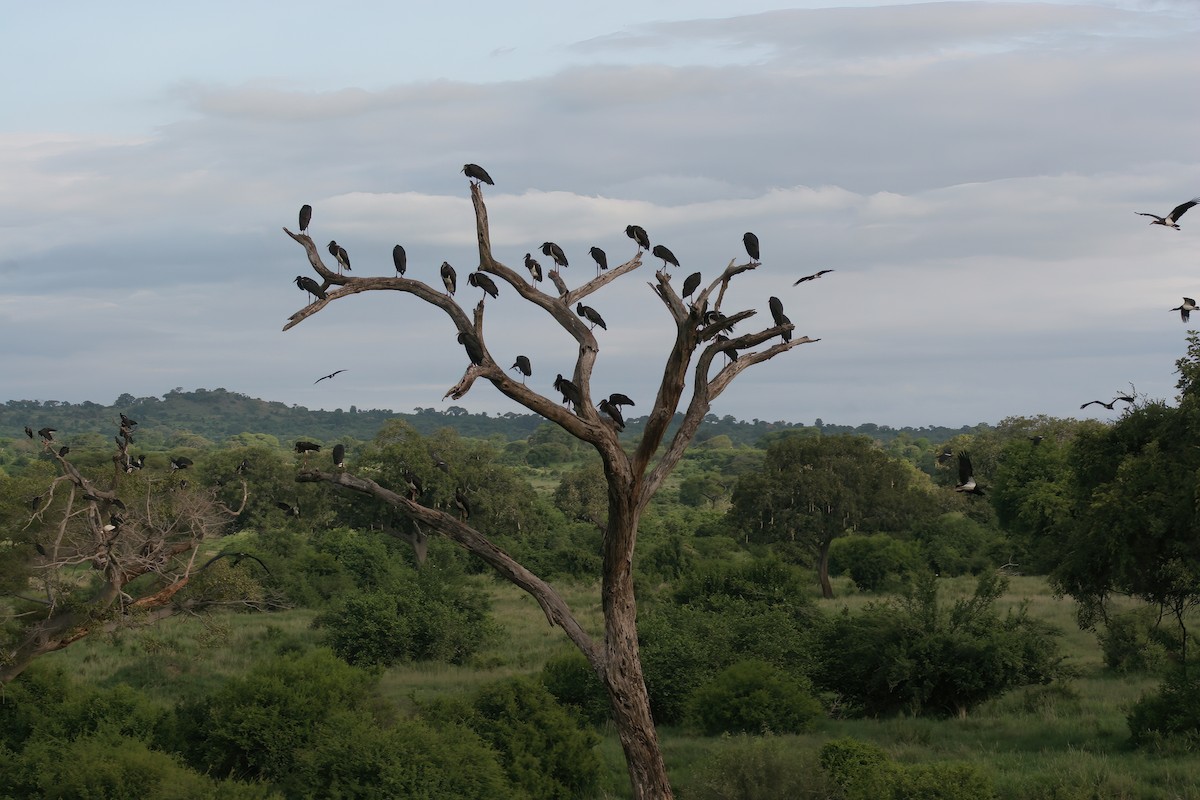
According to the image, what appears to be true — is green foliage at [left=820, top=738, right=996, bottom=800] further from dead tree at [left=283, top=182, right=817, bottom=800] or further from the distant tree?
the distant tree

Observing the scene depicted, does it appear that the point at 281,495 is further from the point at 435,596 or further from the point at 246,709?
the point at 246,709

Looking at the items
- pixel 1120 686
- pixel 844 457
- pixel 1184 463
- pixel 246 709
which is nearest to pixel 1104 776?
pixel 1184 463

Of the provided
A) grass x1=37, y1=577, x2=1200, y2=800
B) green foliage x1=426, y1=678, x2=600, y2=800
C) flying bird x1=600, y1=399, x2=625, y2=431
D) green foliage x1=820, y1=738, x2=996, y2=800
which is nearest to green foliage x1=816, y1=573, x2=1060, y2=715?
grass x1=37, y1=577, x2=1200, y2=800

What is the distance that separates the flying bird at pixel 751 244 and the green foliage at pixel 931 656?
1158 centimetres

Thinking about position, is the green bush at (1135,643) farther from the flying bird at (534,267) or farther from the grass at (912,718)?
the flying bird at (534,267)

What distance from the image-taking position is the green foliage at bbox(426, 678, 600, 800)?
1786cm

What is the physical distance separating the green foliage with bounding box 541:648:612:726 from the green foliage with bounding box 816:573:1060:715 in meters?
4.58

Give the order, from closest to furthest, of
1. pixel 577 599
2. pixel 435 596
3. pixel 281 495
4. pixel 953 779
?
pixel 953 779 < pixel 435 596 < pixel 577 599 < pixel 281 495

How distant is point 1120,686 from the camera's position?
23578 millimetres

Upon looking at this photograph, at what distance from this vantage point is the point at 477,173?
536 inches

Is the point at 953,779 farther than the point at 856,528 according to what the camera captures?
No

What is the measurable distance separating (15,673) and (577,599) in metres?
26.8

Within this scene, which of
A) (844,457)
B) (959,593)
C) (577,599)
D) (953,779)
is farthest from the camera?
(844,457)

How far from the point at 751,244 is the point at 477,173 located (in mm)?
3268
